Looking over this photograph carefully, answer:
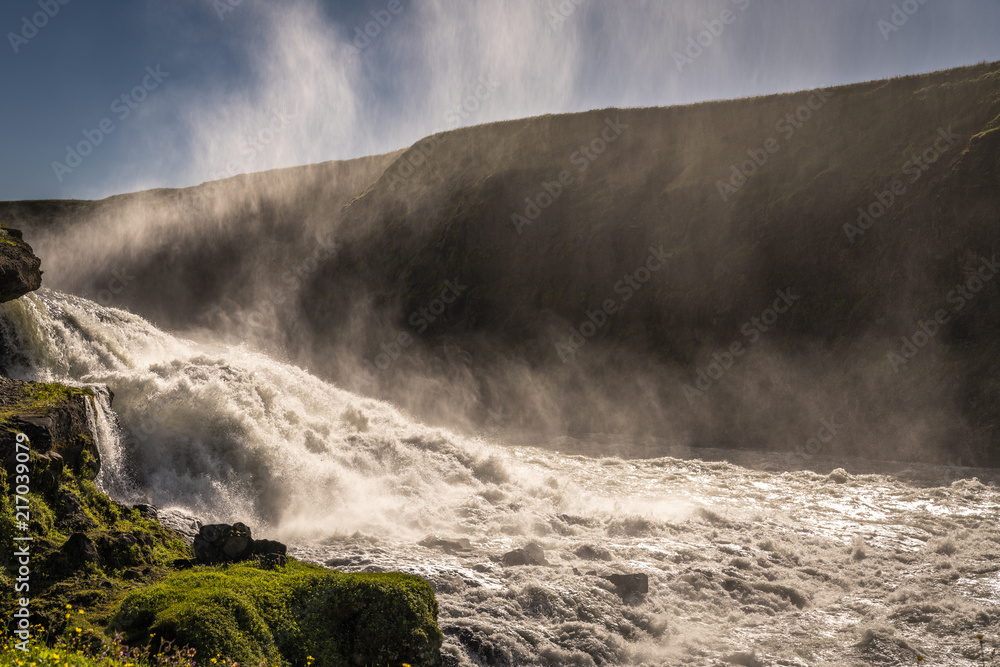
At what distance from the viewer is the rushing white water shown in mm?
12836

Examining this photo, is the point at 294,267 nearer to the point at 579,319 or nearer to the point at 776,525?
the point at 579,319

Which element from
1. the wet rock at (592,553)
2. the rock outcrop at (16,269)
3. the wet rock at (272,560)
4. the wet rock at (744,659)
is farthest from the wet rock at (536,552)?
the rock outcrop at (16,269)

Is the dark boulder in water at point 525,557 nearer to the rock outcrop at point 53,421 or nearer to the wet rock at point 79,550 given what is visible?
the wet rock at point 79,550

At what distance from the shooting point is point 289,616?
9469mm

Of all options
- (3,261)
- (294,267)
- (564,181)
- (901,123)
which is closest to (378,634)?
(3,261)

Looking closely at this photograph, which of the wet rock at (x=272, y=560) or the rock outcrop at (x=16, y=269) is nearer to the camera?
the wet rock at (x=272, y=560)
